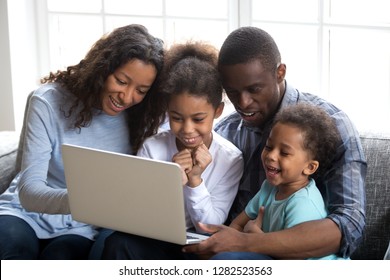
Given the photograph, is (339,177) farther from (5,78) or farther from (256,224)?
(5,78)

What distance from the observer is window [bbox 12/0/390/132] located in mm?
2746

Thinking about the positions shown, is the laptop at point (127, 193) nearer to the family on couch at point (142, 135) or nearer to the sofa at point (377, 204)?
the family on couch at point (142, 135)

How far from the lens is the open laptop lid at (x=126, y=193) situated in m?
1.68

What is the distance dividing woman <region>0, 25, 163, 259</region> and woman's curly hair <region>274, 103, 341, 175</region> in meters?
0.42

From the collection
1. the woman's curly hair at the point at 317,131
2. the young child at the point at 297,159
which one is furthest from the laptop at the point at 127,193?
the woman's curly hair at the point at 317,131

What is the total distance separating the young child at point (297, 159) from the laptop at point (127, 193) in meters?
0.23

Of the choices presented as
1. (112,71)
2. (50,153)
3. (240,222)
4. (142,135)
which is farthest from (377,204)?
(50,153)

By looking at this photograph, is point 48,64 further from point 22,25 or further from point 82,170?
point 82,170

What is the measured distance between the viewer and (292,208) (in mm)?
1816

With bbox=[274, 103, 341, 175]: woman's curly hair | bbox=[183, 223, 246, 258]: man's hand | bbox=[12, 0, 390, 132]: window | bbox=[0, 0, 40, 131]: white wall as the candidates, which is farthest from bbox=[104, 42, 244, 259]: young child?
bbox=[0, 0, 40, 131]: white wall

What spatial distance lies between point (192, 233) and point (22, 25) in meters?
1.52

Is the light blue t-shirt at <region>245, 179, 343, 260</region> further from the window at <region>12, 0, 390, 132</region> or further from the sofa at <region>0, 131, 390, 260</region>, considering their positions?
the window at <region>12, 0, 390, 132</region>
